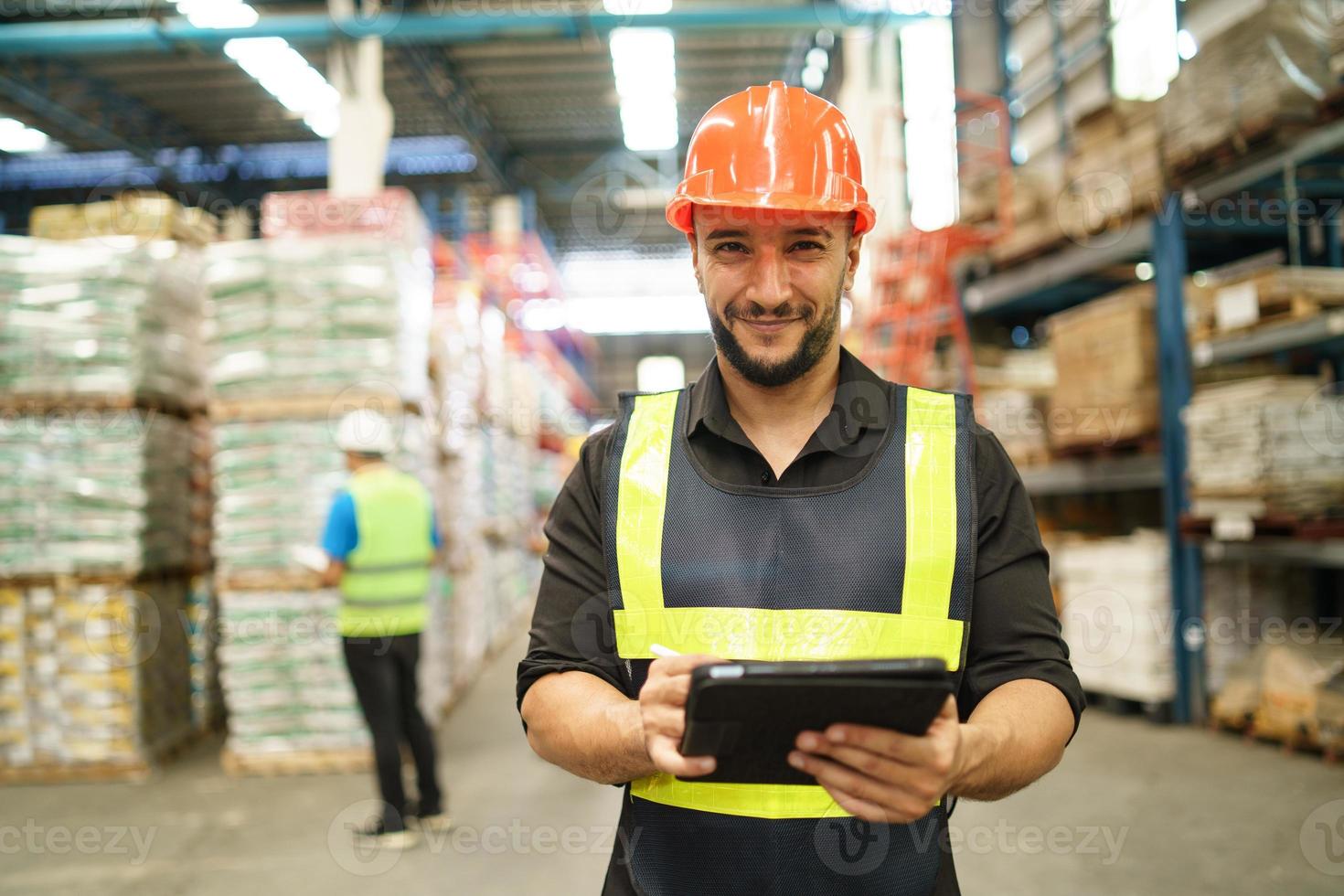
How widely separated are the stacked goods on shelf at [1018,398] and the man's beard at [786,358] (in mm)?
5321

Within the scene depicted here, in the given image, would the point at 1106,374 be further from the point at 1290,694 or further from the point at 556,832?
the point at 556,832

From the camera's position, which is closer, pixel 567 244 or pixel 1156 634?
pixel 1156 634

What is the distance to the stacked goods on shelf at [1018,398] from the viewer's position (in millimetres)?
7363

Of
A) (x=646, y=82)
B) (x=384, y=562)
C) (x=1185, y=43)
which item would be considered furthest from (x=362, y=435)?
(x=646, y=82)

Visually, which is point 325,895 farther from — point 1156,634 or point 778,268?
point 1156,634

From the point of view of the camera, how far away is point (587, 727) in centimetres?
136

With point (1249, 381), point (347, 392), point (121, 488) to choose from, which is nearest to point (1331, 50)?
point (1249, 381)

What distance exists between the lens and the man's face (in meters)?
1.52

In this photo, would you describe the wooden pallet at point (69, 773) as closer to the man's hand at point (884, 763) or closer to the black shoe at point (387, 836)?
the black shoe at point (387, 836)

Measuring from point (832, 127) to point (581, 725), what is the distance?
108cm

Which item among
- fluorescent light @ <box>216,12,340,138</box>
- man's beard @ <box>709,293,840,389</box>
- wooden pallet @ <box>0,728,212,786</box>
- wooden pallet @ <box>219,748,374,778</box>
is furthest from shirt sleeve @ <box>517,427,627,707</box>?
fluorescent light @ <box>216,12,340,138</box>

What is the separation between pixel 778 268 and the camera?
152 cm

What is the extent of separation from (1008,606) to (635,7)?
427 inches

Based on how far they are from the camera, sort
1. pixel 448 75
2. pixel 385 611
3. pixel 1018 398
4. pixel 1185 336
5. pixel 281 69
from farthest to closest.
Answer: pixel 448 75
pixel 281 69
pixel 1018 398
pixel 1185 336
pixel 385 611
